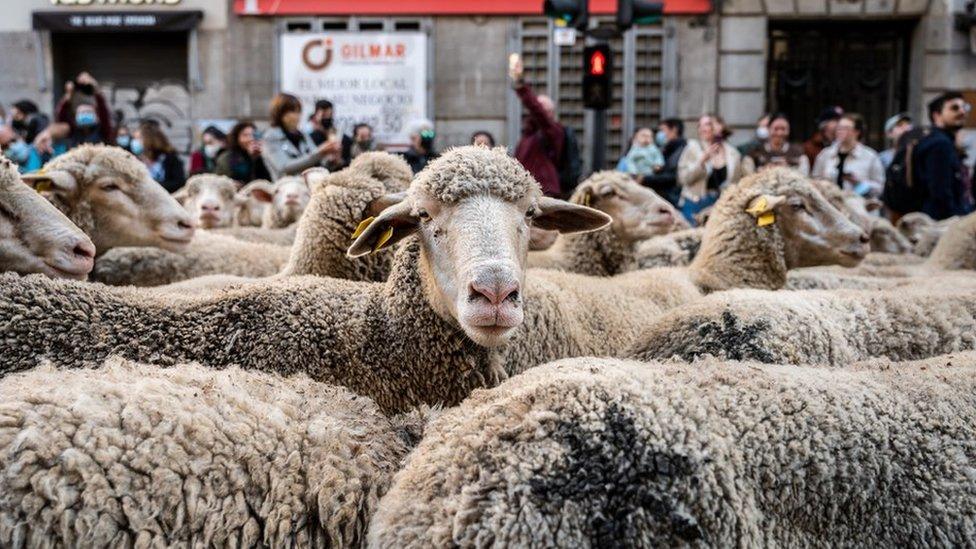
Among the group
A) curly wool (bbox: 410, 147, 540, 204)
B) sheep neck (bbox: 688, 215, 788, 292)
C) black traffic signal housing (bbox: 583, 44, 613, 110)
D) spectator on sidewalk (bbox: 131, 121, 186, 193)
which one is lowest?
sheep neck (bbox: 688, 215, 788, 292)

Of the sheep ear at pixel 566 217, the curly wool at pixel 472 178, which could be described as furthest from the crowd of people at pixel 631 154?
the curly wool at pixel 472 178

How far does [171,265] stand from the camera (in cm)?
541

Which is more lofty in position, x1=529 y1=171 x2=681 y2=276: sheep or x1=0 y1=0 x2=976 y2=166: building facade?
x1=0 y1=0 x2=976 y2=166: building facade

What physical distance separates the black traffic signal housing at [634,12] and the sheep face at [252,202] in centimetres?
427

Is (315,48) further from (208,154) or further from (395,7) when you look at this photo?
(208,154)

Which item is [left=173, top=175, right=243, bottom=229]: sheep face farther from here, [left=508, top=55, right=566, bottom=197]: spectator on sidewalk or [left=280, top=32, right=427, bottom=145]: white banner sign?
[left=280, top=32, right=427, bottom=145]: white banner sign

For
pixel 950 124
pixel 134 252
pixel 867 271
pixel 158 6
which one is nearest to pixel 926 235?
pixel 950 124

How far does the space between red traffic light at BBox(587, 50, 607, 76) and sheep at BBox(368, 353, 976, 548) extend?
8888mm

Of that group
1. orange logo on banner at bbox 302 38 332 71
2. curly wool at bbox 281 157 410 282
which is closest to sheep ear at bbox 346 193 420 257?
curly wool at bbox 281 157 410 282

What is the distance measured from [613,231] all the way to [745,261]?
105 centimetres

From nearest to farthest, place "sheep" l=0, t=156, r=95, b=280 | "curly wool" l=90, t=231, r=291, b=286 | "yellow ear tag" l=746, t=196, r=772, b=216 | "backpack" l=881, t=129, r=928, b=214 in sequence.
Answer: "sheep" l=0, t=156, r=95, b=280 → "yellow ear tag" l=746, t=196, r=772, b=216 → "curly wool" l=90, t=231, r=291, b=286 → "backpack" l=881, t=129, r=928, b=214

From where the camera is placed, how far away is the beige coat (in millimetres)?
9305

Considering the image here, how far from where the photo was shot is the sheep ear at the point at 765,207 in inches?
199

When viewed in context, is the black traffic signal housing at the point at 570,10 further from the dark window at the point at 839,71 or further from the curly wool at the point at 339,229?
the dark window at the point at 839,71
